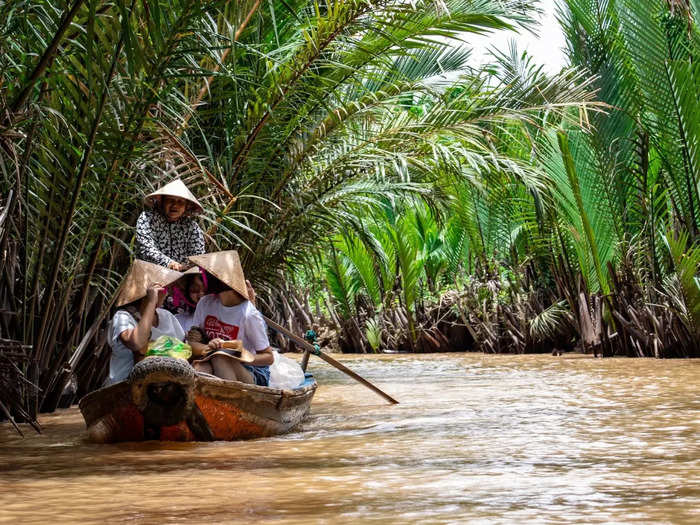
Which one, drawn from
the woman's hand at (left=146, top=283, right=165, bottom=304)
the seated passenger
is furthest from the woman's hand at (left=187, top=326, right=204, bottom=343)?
the woman's hand at (left=146, top=283, right=165, bottom=304)

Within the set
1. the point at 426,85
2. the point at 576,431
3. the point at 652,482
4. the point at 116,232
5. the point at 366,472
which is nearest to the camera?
the point at 652,482

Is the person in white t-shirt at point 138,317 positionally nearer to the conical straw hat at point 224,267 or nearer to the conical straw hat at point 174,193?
the conical straw hat at point 224,267

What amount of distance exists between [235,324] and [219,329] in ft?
0.32

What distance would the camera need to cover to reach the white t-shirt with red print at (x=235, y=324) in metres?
5.79

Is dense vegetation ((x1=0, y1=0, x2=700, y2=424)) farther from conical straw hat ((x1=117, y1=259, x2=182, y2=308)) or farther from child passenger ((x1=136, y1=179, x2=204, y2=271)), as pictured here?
conical straw hat ((x1=117, y1=259, x2=182, y2=308))

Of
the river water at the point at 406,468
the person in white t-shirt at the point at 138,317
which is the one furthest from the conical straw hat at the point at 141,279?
the river water at the point at 406,468

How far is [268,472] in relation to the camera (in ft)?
14.2

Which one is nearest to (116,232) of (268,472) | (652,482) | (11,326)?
(11,326)

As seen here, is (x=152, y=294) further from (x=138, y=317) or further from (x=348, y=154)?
(x=348, y=154)

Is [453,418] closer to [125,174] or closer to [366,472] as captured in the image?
[366,472]

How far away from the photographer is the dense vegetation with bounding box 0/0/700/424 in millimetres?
5570

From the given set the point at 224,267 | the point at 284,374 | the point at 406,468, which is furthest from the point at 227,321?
the point at 406,468

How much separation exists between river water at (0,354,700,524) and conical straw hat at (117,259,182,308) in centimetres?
81

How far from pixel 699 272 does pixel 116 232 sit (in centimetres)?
656
